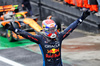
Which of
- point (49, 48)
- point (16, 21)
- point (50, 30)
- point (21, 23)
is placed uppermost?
point (50, 30)

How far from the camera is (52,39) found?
4.94 meters

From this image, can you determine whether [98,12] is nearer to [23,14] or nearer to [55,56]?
[23,14]

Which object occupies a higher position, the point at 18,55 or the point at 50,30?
the point at 50,30

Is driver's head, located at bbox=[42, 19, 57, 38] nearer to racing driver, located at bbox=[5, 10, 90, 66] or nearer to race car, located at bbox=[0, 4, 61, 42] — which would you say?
racing driver, located at bbox=[5, 10, 90, 66]

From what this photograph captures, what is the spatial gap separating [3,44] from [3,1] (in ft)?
24.7

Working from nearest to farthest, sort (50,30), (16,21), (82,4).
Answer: (50,30) → (16,21) → (82,4)

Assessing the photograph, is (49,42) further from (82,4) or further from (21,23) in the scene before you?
(82,4)

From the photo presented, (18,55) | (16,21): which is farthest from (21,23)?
(18,55)

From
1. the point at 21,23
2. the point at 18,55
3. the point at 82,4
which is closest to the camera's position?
the point at 18,55

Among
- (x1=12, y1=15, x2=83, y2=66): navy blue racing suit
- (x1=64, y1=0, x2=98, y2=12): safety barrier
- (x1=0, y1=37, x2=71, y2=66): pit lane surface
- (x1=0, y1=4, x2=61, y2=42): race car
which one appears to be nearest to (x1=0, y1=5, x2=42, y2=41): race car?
(x1=0, y1=4, x2=61, y2=42): race car

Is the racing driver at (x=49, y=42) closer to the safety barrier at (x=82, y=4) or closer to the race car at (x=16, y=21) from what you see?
the race car at (x=16, y=21)

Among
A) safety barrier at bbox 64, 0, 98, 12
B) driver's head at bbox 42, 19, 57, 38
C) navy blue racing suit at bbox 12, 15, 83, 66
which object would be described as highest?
driver's head at bbox 42, 19, 57, 38

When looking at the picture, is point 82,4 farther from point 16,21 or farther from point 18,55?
point 18,55

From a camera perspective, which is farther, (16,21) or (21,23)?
(21,23)
